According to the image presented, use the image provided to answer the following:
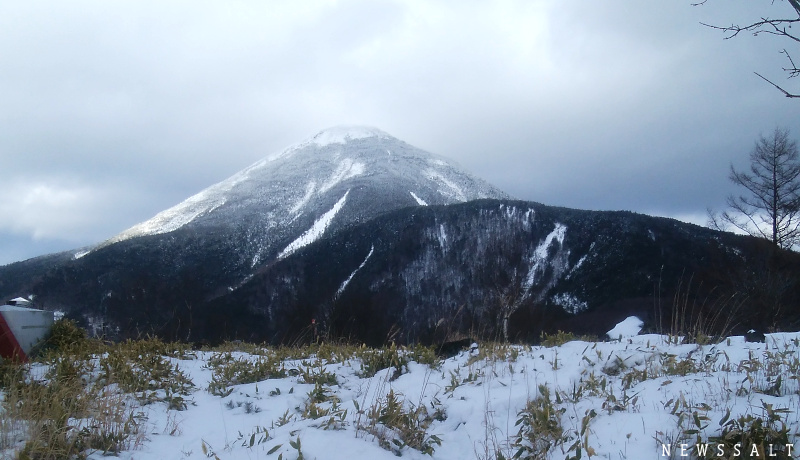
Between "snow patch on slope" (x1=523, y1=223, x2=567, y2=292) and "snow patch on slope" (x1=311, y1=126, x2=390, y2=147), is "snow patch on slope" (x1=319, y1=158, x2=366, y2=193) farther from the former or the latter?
"snow patch on slope" (x1=523, y1=223, x2=567, y2=292)

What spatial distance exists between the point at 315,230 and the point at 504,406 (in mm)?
102549

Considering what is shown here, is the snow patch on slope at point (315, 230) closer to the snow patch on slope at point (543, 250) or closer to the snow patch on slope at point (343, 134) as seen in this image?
the snow patch on slope at point (543, 250)

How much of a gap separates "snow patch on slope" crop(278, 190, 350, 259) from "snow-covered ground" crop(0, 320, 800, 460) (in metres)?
91.4

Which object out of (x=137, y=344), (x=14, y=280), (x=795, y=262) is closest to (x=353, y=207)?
(x=14, y=280)

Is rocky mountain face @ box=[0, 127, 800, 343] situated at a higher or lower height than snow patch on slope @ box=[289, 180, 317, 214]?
lower

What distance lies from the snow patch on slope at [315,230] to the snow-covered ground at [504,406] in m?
91.4

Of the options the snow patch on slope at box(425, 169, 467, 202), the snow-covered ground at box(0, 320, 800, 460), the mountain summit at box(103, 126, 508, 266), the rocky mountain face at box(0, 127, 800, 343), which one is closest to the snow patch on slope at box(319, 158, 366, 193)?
the mountain summit at box(103, 126, 508, 266)

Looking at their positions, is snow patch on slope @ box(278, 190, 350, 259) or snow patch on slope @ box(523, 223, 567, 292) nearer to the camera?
snow patch on slope @ box(523, 223, 567, 292)

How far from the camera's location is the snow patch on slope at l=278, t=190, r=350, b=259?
322 feet

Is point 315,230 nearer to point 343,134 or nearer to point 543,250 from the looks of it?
point 543,250

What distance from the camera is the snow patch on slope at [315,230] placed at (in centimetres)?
9818

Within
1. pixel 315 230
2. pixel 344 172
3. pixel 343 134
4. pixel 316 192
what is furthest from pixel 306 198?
pixel 343 134

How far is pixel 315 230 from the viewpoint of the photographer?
343ft

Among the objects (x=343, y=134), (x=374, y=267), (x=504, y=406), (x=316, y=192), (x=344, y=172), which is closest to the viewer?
Result: (x=504, y=406)
